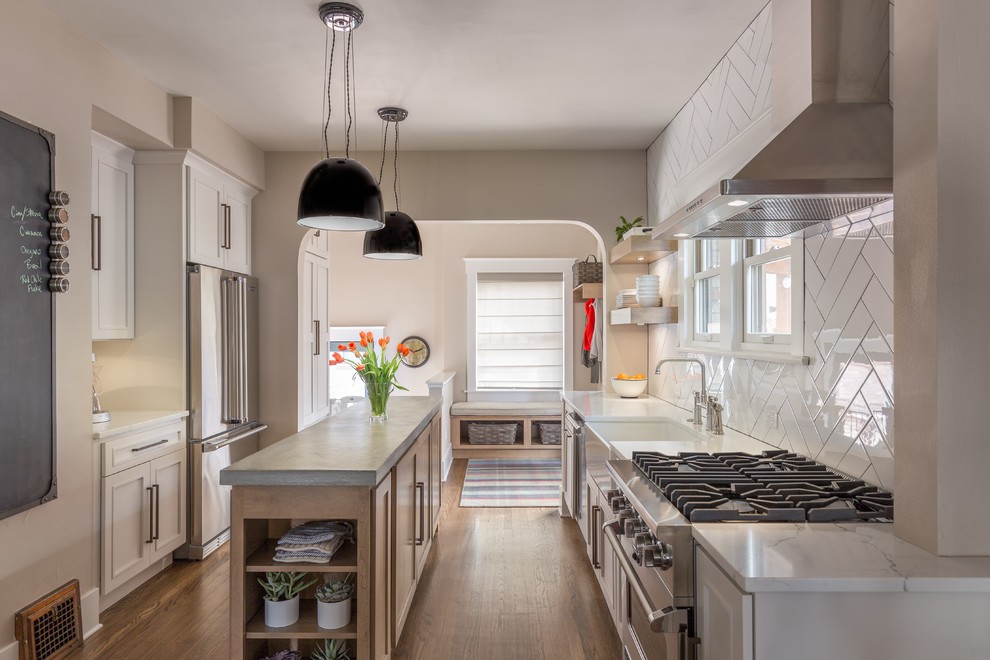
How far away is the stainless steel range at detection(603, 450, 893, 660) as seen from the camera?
5.21 ft

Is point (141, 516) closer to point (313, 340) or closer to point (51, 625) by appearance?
point (51, 625)

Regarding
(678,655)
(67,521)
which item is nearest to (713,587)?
(678,655)

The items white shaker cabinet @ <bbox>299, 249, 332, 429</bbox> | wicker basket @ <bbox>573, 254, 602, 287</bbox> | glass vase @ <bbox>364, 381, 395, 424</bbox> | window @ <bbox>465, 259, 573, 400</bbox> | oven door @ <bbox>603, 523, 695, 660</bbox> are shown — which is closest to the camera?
oven door @ <bbox>603, 523, 695, 660</bbox>

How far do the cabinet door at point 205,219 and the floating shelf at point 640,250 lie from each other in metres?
2.63

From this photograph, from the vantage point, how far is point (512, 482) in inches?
232

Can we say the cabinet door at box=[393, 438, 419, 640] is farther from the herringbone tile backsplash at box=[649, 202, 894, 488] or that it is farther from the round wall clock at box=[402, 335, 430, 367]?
the round wall clock at box=[402, 335, 430, 367]

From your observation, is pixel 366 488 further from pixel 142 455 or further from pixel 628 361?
pixel 628 361

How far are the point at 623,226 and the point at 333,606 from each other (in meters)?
3.28

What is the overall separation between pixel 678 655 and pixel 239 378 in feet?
11.4

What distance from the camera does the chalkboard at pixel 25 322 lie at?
93.4 inches

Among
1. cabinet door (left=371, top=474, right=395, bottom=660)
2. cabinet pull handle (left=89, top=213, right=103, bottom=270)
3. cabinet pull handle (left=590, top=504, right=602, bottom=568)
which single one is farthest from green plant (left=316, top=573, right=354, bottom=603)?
cabinet pull handle (left=89, top=213, right=103, bottom=270)

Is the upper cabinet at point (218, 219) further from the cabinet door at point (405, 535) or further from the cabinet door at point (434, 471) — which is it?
the cabinet door at point (405, 535)

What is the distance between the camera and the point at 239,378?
14.1 ft

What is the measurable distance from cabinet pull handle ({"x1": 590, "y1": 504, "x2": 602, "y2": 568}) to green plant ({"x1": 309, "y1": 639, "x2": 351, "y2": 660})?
1.34 meters
